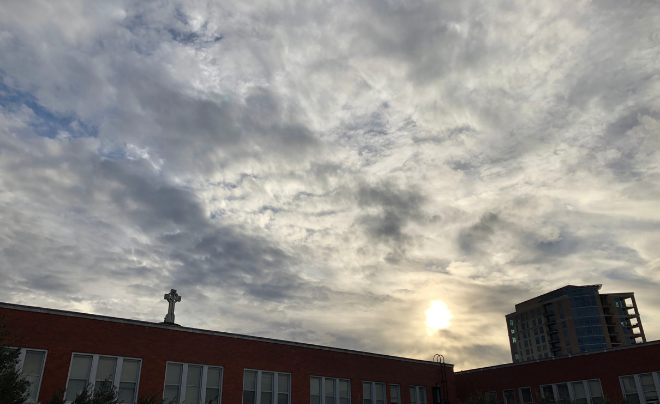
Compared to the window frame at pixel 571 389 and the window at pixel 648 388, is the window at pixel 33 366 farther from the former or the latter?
the window at pixel 648 388

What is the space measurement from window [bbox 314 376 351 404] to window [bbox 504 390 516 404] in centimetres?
1707

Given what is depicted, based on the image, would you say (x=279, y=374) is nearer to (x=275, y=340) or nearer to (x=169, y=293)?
(x=275, y=340)

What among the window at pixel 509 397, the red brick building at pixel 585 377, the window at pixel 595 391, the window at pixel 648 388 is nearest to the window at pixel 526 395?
the red brick building at pixel 585 377

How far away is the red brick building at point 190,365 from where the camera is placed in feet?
79.5

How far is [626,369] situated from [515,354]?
142 m

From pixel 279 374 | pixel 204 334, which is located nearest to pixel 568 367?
pixel 279 374

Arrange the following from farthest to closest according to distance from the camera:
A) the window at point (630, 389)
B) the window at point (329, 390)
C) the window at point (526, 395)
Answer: the window at point (526, 395) → the window at point (329, 390) → the window at point (630, 389)

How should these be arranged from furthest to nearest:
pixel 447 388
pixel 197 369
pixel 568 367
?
pixel 447 388, pixel 568 367, pixel 197 369

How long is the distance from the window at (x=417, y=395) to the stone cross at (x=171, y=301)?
70.4 ft

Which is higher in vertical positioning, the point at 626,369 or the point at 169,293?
the point at 169,293

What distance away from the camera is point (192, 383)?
2888 centimetres

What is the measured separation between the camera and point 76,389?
24.6m

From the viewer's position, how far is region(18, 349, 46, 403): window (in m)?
23.2

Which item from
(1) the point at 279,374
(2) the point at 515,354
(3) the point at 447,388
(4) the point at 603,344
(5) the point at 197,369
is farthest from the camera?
(2) the point at 515,354
